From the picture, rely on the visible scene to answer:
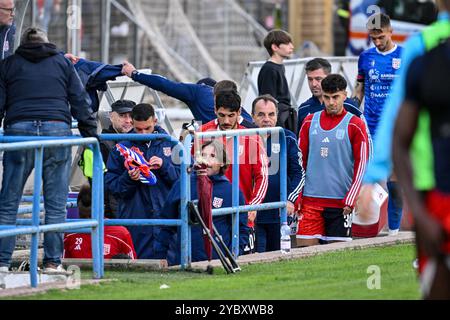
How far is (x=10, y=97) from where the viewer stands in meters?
11.2

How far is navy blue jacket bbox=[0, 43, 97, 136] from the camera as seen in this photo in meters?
11.1

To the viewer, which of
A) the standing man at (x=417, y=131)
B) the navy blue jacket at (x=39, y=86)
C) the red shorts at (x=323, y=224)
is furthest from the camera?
the red shorts at (x=323, y=224)

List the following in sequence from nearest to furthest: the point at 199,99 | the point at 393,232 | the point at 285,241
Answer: the point at 285,241 → the point at 199,99 → the point at 393,232

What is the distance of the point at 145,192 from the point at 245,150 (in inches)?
37.9

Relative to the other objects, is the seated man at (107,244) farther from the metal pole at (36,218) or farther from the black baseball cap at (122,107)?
the metal pole at (36,218)

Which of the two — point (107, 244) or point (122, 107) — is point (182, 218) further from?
point (122, 107)

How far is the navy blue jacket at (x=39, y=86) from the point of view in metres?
11.1

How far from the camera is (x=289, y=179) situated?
1377 cm

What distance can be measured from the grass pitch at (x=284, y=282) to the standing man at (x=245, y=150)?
32.5 inches

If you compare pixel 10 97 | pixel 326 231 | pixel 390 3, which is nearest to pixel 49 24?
pixel 390 3

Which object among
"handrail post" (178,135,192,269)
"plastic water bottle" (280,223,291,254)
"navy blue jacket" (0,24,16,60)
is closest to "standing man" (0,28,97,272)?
"handrail post" (178,135,192,269)

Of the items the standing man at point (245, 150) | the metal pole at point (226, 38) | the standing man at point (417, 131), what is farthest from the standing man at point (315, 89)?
the metal pole at point (226, 38)

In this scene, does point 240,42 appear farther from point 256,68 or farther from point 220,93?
point 220,93

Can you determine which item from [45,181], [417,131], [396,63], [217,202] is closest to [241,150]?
[217,202]
